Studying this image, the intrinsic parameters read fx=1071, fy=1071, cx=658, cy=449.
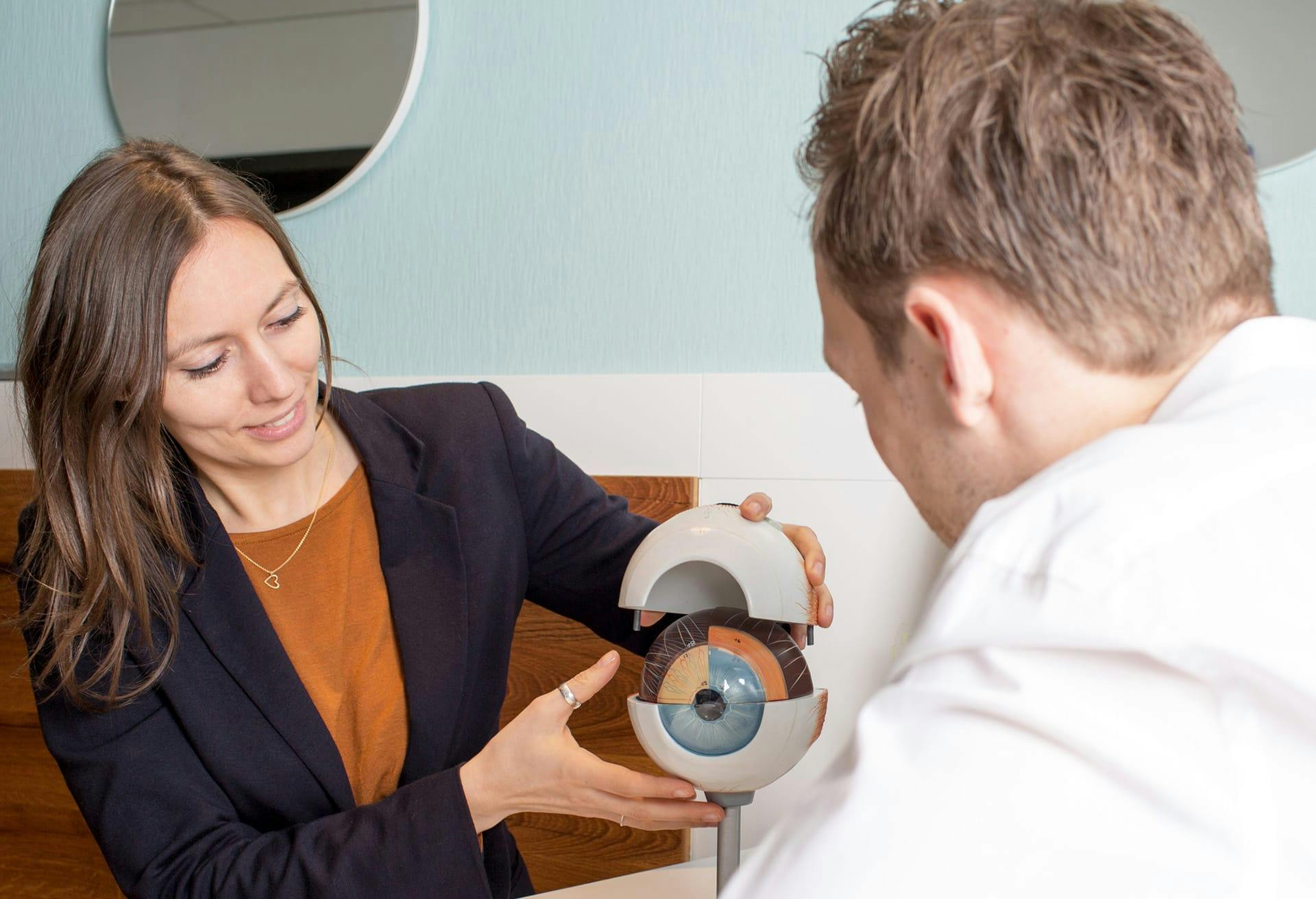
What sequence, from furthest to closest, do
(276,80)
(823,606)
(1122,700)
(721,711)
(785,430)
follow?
(276,80) → (785,430) → (823,606) → (721,711) → (1122,700)

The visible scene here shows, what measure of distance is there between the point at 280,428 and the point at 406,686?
1.11ft

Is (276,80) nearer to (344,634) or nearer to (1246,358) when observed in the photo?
(344,634)

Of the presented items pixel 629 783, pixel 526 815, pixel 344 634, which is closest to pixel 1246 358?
pixel 629 783

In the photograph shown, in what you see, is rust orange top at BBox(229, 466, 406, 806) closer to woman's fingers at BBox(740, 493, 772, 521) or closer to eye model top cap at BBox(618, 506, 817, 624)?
eye model top cap at BBox(618, 506, 817, 624)

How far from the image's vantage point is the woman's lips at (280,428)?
3.93 ft

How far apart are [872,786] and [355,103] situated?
1.62 m

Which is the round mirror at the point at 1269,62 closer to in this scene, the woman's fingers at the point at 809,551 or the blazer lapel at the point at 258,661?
the woman's fingers at the point at 809,551

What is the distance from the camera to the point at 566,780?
3.45 feet

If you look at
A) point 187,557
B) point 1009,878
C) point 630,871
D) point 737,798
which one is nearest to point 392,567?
point 187,557

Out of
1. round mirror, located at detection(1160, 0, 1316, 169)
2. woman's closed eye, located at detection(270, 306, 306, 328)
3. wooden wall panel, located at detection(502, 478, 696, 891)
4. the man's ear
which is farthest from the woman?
round mirror, located at detection(1160, 0, 1316, 169)

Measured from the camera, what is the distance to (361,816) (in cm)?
112

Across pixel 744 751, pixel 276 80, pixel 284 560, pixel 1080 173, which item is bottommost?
pixel 744 751

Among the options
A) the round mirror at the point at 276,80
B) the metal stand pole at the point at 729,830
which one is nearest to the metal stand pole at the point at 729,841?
the metal stand pole at the point at 729,830

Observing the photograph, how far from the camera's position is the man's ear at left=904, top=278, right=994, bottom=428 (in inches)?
25.0
